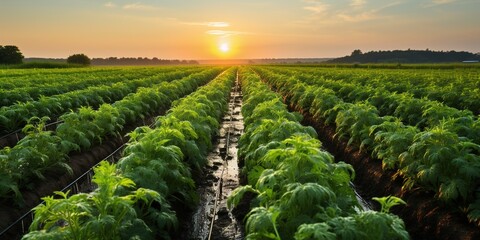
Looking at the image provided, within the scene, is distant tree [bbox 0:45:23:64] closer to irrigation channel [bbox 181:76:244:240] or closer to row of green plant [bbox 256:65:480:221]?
irrigation channel [bbox 181:76:244:240]

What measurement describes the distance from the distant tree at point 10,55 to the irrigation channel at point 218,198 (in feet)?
267

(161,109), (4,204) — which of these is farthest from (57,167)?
(161,109)

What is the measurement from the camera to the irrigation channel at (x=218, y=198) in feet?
24.1

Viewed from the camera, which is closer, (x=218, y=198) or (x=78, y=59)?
(x=218, y=198)

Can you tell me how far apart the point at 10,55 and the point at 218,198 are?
87.8 metres

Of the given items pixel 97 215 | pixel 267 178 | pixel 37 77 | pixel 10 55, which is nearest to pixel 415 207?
pixel 267 178

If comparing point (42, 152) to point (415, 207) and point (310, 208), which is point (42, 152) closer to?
point (310, 208)

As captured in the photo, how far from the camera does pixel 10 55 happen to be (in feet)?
270

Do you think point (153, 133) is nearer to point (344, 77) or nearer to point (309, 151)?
point (309, 151)

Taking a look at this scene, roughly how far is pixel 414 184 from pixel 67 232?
20.8 feet

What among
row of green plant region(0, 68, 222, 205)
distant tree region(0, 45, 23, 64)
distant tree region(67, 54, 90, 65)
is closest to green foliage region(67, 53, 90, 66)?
distant tree region(67, 54, 90, 65)

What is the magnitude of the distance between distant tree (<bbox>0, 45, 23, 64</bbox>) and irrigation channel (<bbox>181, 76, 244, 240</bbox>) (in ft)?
267

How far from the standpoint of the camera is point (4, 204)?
24.5 ft

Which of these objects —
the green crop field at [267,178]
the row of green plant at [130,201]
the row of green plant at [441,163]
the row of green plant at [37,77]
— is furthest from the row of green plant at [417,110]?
the row of green plant at [37,77]
